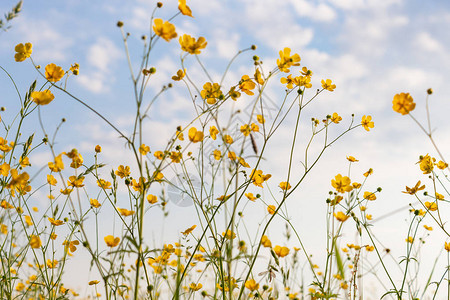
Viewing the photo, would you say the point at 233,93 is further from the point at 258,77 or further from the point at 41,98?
the point at 41,98

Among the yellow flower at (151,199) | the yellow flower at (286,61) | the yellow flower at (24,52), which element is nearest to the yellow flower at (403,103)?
the yellow flower at (286,61)

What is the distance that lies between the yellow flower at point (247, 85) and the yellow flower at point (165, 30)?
0.57 m

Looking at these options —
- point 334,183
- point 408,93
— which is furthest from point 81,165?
point 408,93

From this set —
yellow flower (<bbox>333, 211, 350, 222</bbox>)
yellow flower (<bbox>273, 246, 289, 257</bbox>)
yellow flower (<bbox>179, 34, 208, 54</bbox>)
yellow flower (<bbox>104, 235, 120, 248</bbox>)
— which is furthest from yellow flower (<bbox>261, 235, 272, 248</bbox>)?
yellow flower (<bbox>179, 34, 208, 54</bbox>)

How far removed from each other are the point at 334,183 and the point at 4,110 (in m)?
2.17

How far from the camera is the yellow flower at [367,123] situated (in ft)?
9.25

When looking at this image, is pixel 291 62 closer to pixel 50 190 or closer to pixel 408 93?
pixel 408 93

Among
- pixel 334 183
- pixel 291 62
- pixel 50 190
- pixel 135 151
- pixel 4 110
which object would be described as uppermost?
pixel 4 110

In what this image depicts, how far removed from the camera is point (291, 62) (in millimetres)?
2223

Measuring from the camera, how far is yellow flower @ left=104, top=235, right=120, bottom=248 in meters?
2.04

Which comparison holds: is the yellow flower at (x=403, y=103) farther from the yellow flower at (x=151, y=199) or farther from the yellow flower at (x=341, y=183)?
the yellow flower at (x=151, y=199)

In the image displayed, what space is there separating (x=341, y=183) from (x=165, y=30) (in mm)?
1407

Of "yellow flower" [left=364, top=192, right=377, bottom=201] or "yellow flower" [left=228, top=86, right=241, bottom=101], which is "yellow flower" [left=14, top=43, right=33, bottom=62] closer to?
"yellow flower" [left=228, top=86, right=241, bottom=101]

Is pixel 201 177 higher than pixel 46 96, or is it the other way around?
pixel 46 96
